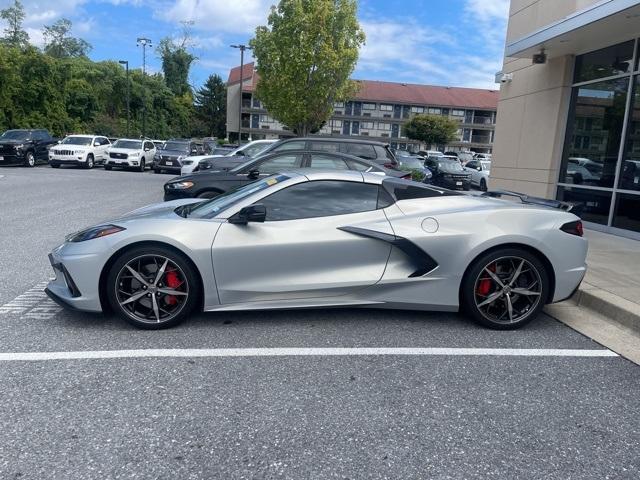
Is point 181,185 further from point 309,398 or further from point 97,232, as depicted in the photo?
point 309,398

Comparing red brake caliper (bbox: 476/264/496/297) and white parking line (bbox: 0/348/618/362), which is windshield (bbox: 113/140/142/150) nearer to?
white parking line (bbox: 0/348/618/362)

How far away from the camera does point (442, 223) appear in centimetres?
441

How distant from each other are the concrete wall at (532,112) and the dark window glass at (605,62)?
0.24 metres

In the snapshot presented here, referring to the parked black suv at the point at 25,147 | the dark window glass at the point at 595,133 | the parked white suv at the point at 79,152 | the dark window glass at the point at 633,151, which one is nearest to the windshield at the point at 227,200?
the dark window glass at the point at 633,151

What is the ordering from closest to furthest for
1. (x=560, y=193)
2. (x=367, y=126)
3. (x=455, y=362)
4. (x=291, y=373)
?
(x=291, y=373) < (x=455, y=362) < (x=560, y=193) < (x=367, y=126)

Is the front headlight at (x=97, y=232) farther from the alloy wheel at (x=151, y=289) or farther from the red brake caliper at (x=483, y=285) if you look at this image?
the red brake caliper at (x=483, y=285)

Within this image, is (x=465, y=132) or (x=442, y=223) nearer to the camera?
(x=442, y=223)

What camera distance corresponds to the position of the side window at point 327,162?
28.9ft

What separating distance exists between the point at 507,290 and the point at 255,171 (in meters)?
5.18

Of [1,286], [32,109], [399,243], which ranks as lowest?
[1,286]

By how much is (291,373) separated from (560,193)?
31.3ft

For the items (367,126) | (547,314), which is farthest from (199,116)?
(547,314)

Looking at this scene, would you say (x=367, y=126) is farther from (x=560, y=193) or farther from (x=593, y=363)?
(x=593, y=363)

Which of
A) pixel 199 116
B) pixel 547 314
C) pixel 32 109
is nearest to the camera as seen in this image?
pixel 547 314
